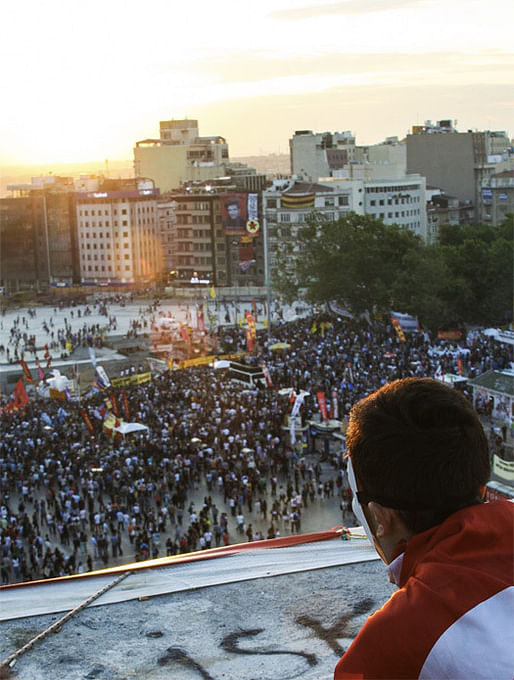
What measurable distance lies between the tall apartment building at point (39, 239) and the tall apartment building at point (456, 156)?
17028 mm

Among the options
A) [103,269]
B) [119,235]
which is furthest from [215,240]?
[103,269]

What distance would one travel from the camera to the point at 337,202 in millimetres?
36312

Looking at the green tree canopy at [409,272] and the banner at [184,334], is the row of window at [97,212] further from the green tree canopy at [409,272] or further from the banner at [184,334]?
the banner at [184,334]

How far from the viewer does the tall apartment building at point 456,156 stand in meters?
42.4

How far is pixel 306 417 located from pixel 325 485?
2.46 metres

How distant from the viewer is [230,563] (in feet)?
7.96

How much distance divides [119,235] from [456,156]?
16.3 metres

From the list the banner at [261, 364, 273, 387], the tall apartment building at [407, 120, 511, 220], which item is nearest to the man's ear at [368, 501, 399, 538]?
the banner at [261, 364, 273, 387]

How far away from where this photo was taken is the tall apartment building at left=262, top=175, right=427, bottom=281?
35.9 metres

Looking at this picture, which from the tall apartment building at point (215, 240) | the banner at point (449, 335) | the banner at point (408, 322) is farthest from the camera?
the tall apartment building at point (215, 240)

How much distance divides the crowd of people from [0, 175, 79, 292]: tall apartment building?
31552 mm

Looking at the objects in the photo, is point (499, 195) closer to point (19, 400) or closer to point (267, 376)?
point (267, 376)

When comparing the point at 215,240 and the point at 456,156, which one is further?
the point at 456,156

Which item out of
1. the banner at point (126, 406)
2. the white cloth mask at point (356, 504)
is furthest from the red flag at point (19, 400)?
→ the white cloth mask at point (356, 504)
